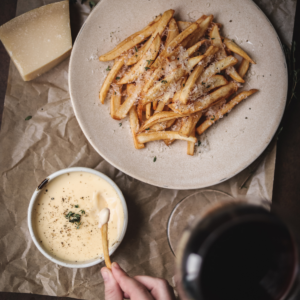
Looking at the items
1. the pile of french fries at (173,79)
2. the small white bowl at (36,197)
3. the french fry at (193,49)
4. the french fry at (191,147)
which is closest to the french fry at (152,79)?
the pile of french fries at (173,79)

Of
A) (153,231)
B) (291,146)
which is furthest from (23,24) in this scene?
(291,146)

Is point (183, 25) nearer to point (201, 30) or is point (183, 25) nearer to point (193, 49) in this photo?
point (201, 30)

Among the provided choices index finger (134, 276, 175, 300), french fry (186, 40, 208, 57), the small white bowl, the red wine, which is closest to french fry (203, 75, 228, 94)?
french fry (186, 40, 208, 57)

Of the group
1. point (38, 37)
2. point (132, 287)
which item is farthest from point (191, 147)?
point (38, 37)

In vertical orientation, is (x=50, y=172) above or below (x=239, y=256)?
below

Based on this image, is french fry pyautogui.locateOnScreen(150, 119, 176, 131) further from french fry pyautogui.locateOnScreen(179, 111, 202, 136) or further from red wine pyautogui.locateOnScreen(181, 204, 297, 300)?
red wine pyautogui.locateOnScreen(181, 204, 297, 300)

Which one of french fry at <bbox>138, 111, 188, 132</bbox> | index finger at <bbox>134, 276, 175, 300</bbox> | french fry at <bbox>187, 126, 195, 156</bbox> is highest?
french fry at <bbox>138, 111, 188, 132</bbox>
